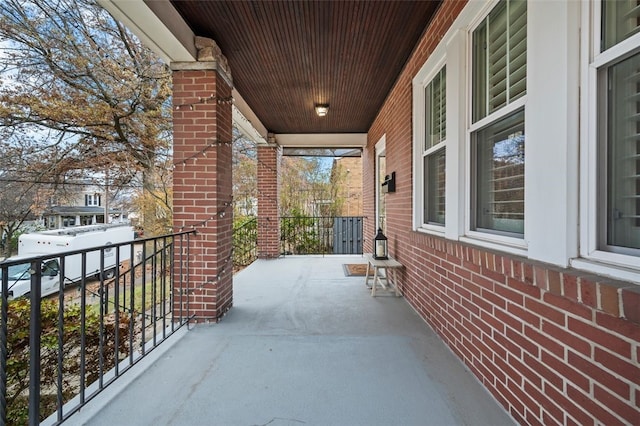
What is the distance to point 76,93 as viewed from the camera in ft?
22.9

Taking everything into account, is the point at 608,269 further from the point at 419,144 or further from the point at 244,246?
the point at 244,246

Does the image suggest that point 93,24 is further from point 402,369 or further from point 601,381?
point 601,381

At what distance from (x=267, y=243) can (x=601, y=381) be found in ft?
19.0

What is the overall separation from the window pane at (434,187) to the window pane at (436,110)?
14cm

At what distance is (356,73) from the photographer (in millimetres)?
3562

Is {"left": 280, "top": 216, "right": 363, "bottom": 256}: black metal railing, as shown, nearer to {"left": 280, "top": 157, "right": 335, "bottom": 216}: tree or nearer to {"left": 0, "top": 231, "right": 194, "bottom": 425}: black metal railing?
{"left": 280, "top": 157, "right": 335, "bottom": 216}: tree

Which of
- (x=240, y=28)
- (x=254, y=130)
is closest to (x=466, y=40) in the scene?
(x=240, y=28)

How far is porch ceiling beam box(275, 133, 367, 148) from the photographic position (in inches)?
257

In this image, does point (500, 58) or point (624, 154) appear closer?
point (624, 154)

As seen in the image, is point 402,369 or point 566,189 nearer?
point 566,189

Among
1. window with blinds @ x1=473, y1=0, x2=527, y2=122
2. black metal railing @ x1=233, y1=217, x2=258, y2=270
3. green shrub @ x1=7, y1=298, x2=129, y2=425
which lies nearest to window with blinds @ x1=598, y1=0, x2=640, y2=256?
window with blinds @ x1=473, y1=0, x2=527, y2=122

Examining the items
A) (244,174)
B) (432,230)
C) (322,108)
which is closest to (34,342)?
(432,230)

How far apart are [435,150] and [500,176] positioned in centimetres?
98

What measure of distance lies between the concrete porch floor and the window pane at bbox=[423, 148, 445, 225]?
3.24 feet
